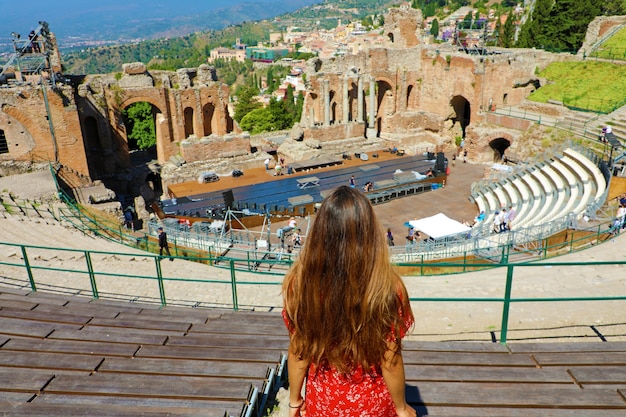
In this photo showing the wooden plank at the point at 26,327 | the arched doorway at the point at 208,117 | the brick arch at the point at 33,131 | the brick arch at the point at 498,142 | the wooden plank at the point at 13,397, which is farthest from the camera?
the arched doorway at the point at 208,117

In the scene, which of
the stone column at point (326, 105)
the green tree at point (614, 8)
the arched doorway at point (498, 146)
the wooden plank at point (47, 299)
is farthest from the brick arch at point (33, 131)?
the green tree at point (614, 8)

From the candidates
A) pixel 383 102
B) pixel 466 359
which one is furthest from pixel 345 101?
pixel 466 359

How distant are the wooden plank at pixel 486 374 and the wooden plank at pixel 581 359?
0.60 ft

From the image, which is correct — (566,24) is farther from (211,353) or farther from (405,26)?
(211,353)

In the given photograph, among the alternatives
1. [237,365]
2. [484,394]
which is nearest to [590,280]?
[484,394]

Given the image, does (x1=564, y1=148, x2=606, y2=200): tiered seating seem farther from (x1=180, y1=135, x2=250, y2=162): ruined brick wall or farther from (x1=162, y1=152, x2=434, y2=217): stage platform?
(x1=180, y1=135, x2=250, y2=162): ruined brick wall

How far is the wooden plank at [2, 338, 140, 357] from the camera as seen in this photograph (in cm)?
501

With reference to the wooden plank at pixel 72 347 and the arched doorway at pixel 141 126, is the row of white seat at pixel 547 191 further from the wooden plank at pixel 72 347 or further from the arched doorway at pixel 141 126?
the arched doorway at pixel 141 126

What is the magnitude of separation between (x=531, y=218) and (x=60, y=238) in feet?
51.3

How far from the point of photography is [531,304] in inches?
326

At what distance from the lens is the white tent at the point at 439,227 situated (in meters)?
17.1

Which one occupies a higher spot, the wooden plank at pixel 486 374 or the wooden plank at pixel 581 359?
the wooden plank at pixel 486 374

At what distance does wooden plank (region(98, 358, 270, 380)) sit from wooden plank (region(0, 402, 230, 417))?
1.91 feet

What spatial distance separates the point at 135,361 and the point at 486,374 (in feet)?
10.8
